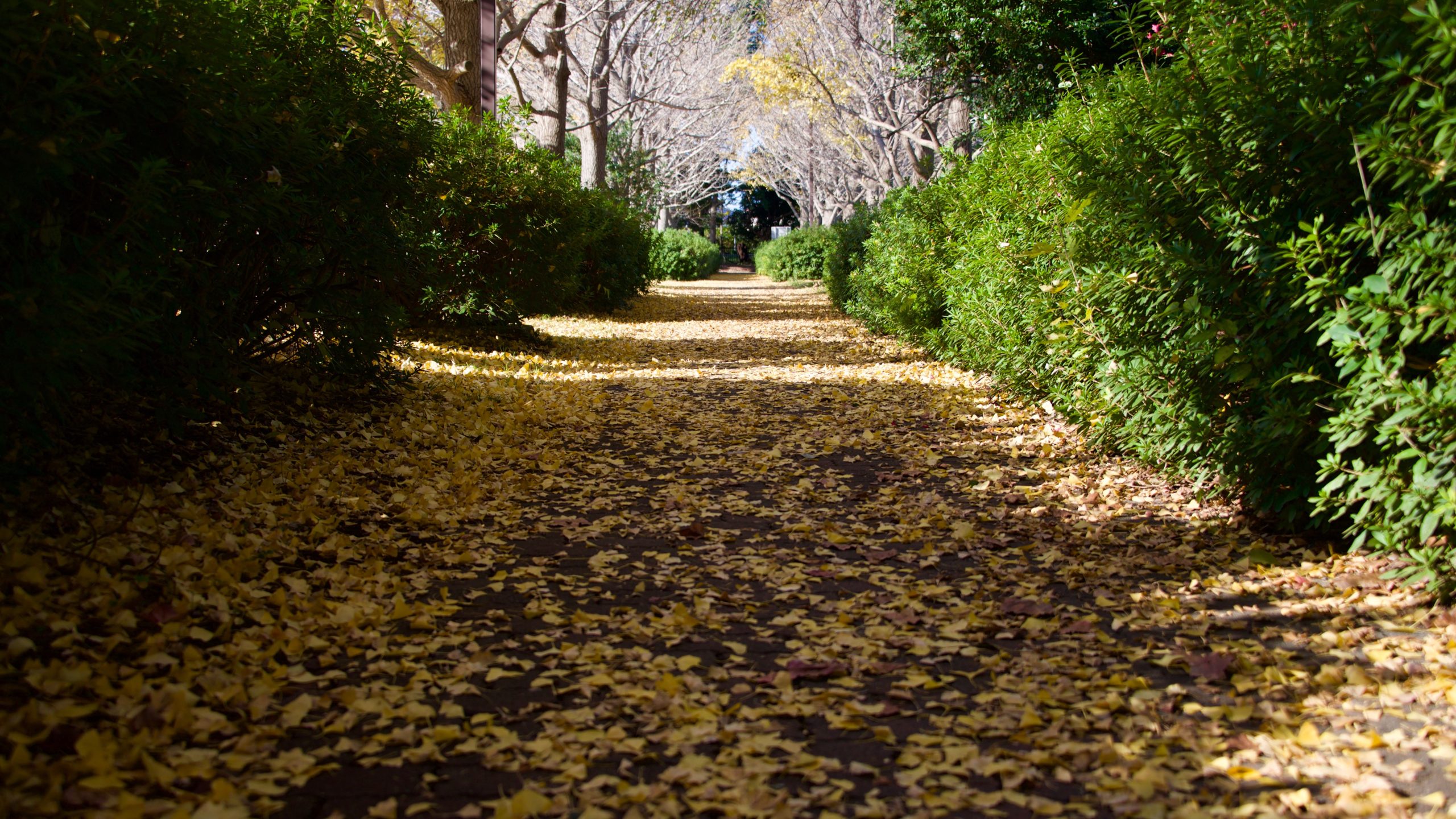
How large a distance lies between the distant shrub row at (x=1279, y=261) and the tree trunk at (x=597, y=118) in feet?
51.4

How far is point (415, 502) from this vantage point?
4.92 metres

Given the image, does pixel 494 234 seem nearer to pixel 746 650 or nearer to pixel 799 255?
pixel 746 650

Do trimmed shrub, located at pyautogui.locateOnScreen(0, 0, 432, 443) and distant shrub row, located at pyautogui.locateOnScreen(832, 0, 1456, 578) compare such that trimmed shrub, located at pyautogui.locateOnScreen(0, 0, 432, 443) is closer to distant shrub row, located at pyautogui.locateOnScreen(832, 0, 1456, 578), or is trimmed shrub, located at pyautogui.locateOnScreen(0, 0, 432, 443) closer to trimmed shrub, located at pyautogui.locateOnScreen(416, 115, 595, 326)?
trimmed shrub, located at pyautogui.locateOnScreen(416, 115, 595, 326)

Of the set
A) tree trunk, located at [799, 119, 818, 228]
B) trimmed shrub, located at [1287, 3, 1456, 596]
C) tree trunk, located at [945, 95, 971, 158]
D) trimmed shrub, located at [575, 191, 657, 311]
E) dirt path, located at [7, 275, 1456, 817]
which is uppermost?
tree trunk, located at [799, 119, 818, 228]

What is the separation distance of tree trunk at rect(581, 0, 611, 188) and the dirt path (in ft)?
51.1

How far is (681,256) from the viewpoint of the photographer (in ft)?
112

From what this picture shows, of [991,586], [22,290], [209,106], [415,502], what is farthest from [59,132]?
[991,586]

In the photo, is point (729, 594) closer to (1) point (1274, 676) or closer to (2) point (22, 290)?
(1) point (1274, 676)

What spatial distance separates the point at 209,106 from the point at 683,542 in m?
2.92

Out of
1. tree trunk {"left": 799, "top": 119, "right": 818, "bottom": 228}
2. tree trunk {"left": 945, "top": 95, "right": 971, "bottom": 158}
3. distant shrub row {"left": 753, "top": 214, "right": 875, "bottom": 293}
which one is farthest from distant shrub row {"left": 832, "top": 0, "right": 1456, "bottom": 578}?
tree trunk {"left": 799, "top": 119, "right": 818, "bottom": 228}

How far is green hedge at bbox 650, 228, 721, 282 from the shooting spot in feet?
93.5

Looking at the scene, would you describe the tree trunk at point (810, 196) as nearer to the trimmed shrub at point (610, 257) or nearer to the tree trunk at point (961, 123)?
the trimmed shrub at point (610, 257)

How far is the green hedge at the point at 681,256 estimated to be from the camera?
2850 cm

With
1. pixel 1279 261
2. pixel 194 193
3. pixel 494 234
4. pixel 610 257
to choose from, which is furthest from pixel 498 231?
pixel 1279 261
